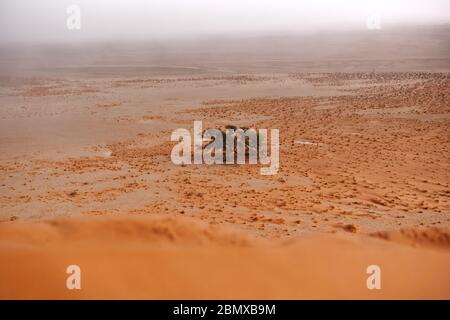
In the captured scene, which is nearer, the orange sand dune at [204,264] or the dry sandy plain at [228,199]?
the orange sand dune at [204,264]

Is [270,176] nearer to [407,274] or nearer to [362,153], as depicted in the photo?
[362,153]

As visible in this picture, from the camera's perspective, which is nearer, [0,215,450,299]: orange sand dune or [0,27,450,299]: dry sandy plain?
[0,215,450,299]: orange sand dune

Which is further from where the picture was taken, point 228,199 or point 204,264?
point 228,199

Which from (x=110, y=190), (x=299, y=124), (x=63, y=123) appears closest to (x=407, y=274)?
(x=110, y=190)
